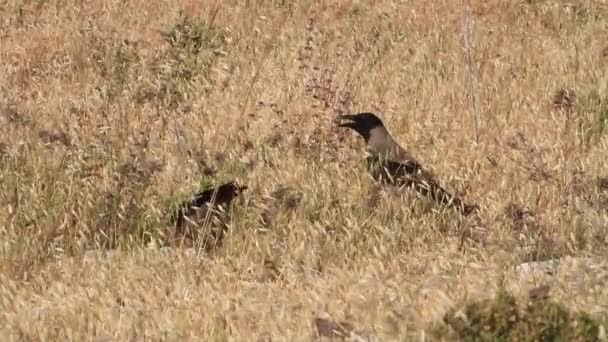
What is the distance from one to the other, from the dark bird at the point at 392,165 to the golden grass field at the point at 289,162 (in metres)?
0.09

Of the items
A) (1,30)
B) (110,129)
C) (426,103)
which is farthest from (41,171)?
(1,30)

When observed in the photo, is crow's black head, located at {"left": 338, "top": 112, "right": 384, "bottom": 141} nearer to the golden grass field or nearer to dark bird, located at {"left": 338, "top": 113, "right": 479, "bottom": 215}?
dark bird, located at {"left": 338, "top": 113, "right": 479, "bottom": 215}

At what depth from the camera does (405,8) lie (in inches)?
442

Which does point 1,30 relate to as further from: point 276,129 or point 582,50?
point 582,50

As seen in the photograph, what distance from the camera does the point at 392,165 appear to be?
6.29 meters

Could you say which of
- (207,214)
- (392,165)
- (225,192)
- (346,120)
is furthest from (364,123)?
(207,214)

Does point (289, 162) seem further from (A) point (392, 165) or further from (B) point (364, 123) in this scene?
(A) point (392, 165)

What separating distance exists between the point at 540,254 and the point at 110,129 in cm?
339

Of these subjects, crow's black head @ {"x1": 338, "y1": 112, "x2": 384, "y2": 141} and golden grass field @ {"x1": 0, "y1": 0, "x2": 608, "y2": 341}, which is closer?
golden grass field @ {"x1": 0, "y1": 0, "x2": 608, "y2": 341}

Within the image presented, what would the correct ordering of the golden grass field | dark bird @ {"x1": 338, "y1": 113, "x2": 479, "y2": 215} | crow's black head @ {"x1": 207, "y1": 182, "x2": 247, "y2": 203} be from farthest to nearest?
crow's black head @ {"x1": 207, "y1": 182, "x2": 247, "y2": 203}
dark bird @ {"x1": 338, "y1": 113, "x2": 479, "y2": 215}
the golden grass field

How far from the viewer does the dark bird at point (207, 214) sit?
5.46 meters

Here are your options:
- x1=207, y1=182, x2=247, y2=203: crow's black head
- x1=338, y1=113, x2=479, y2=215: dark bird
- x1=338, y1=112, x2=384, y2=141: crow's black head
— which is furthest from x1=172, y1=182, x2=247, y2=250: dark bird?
x1=338, y1=112, x2=384, y2=141: crow's black head

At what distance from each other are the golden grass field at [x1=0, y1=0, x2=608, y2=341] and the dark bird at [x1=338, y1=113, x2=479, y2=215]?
0.09m

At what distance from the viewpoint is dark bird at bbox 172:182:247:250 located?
5.46 metres
